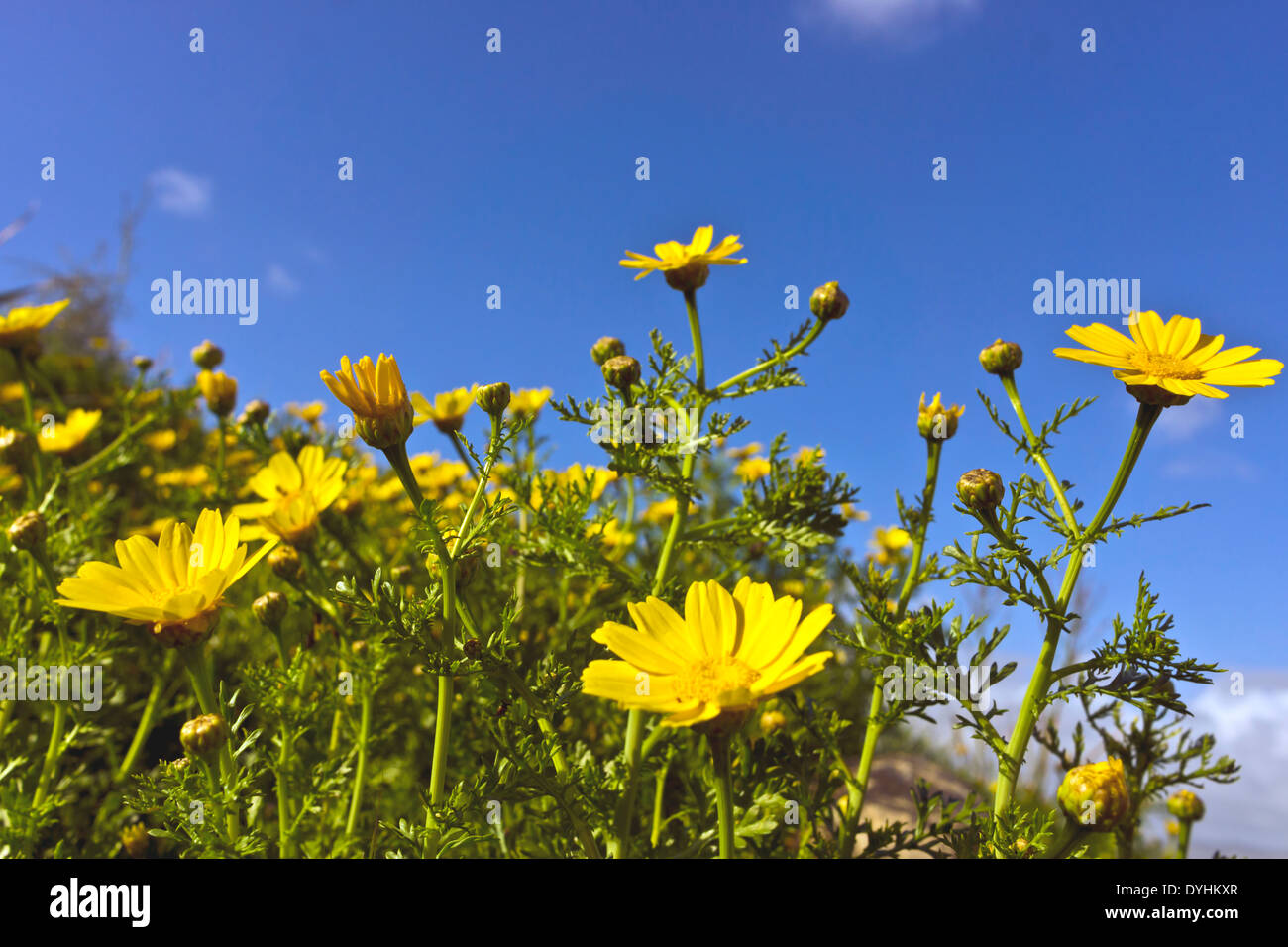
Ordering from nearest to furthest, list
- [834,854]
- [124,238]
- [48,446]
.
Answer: [834,854]
[48,446]
[124,238]

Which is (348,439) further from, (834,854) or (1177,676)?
(1177,676)

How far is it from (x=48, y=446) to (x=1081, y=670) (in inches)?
134

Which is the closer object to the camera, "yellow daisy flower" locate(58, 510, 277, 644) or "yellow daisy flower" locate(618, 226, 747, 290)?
"yellow daisy flower" locate(58, 510, 277, 644)

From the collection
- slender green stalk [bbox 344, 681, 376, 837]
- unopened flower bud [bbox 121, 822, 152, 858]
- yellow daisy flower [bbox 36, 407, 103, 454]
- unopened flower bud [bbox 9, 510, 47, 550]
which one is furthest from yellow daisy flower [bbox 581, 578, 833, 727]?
yellow daisy flower [bbox 36, 407, 103, 454]

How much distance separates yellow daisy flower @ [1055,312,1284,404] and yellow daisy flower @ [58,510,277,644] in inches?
55.7

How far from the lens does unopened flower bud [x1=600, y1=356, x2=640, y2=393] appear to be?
164 cm

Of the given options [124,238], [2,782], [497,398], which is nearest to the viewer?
[497,398]

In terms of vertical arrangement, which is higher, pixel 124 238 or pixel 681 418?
pixel 124 238

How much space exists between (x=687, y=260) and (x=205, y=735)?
4.30 feet

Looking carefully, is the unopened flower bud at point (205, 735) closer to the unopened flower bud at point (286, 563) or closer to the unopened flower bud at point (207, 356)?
the unopened flower bud at point (286, 563)

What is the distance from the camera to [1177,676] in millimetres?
1248

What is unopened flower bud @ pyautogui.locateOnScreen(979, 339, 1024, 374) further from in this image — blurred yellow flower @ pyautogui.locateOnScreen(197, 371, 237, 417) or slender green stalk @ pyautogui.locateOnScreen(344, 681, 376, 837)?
blurred yellow flower @ pyautogui.locateOnScreen(197, 371, 237, 417)

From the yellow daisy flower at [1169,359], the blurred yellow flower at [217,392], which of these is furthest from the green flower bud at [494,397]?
the blurred yellow flower at [217,392]
